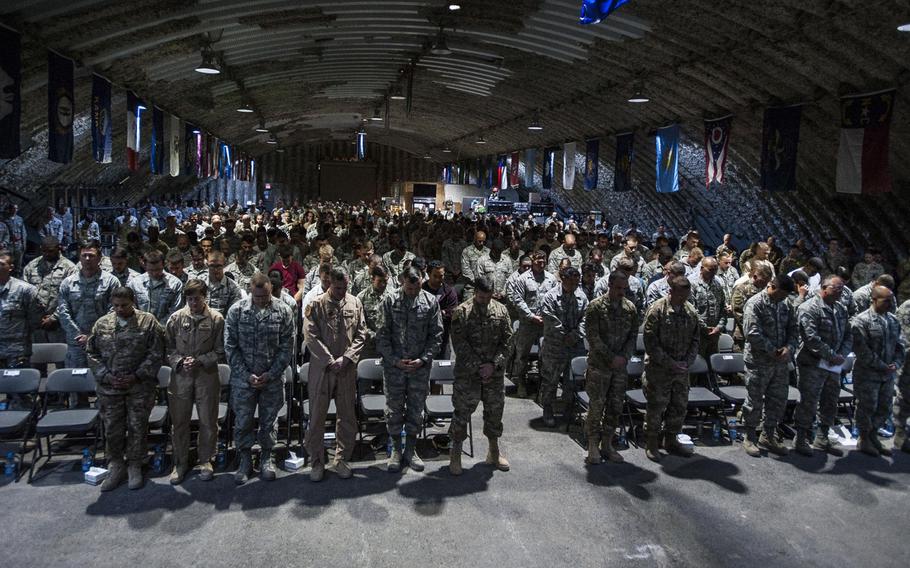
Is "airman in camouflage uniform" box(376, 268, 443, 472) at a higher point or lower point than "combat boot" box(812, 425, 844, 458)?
higher

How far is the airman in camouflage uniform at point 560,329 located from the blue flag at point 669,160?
8968mm

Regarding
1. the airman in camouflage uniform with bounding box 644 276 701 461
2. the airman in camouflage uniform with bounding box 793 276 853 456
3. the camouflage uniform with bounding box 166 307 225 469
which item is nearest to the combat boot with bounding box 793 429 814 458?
the airman in camouflage uniform with bounding box 793 276 853 456

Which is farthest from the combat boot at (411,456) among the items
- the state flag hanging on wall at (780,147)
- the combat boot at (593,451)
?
the state flag hanging on wall at (780,147)

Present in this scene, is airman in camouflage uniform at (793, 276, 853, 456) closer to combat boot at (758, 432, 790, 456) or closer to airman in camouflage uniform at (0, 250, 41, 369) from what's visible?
combat boot at (758, 432, 790, 456)

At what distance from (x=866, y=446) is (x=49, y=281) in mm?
9295

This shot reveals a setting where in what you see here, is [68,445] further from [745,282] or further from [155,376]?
[745,282]

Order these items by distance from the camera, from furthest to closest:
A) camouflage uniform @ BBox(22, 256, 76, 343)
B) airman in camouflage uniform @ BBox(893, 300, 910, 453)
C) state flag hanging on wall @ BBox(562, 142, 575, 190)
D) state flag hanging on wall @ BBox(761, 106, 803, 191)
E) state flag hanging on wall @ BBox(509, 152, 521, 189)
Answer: state flag hanging on wall @ BBox(509, 152, 521, 189)
state flag hanging on wall @ BBox(562, 142, 575, 190)
state flag hanging on wall @ BBox(761, 106, 803, 191)
camouflage uniform @ BBox(22, 256, 76, 343)
airman in camouflage uniform @ BBox(893, 300, 910, 453)

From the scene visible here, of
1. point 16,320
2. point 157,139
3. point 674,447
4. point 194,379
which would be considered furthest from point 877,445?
point 157,139

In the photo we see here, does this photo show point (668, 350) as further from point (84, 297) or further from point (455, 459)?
point (84, 297)

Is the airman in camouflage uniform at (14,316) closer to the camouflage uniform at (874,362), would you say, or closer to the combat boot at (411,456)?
the combat boot at (411,456)

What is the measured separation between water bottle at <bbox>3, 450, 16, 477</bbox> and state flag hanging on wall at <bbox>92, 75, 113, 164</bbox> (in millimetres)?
6887

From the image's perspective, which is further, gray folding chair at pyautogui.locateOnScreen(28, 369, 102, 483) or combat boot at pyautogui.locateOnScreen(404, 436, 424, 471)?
combat boot at pyautogui.locateOnScreen(404, 436, 424, 471)

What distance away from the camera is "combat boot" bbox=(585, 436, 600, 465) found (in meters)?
6.61

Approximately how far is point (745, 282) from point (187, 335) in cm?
685
